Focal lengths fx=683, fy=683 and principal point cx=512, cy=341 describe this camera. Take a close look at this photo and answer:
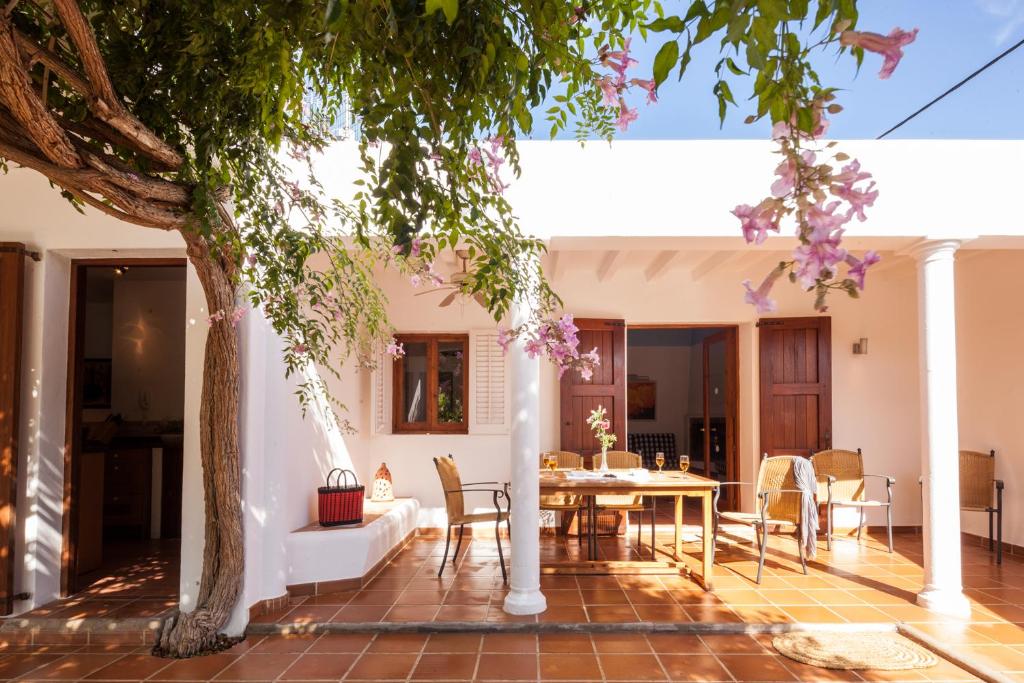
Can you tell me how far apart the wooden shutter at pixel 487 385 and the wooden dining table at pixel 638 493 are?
1698mm

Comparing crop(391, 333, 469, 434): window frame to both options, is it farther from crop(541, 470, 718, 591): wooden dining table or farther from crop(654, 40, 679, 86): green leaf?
crop(654, 40, 679, 86): green leaf

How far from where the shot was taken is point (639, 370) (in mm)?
13078

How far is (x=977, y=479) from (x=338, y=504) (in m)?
5.78

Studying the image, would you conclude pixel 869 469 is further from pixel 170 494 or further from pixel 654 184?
pixel 170 494

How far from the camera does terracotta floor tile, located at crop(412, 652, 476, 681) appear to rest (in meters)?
3.58

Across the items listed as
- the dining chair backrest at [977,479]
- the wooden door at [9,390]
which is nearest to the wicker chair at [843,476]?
the dining chair backrest at [977,479]

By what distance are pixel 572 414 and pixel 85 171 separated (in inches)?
216

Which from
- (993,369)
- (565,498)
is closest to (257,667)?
(565,498)

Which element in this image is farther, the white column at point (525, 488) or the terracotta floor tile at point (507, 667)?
the white column at point (525, 488)

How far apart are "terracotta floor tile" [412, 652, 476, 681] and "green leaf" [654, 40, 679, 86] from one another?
10.9 feet

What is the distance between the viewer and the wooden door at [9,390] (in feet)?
14.1

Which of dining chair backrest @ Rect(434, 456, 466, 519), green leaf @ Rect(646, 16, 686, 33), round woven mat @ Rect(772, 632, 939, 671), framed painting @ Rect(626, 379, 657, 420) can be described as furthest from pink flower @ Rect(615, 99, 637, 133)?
framed painting @ Rect(626, 379, 657, 420)

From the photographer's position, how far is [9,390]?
4355mm

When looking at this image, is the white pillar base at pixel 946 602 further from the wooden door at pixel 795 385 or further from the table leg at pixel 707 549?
the wooden door at pixel 795 385
